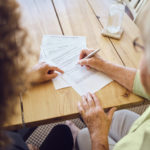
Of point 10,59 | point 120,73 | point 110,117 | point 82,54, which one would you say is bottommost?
point 110,117

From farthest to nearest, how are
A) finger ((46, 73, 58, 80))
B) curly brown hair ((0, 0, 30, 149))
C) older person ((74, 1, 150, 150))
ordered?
finger ((46, 73, 58, 80))
older person ((74, 1, 150, 150))
curly brown hair ((0, 0, 30, 149))

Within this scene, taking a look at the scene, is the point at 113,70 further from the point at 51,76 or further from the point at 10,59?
the point at 10,59

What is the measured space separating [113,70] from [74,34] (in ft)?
1.09

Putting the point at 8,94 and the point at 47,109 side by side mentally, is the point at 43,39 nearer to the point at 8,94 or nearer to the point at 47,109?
the point at 47,109

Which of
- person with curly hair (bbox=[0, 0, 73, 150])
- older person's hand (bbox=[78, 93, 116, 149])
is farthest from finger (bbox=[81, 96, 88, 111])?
person with curly hair (bbox=[0, 0, 73, 150])

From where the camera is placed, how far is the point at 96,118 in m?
0.78

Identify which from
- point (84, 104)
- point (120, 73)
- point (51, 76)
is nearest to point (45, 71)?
point (51, 76)

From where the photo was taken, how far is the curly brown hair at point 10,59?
1.27 ft

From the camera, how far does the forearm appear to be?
83 cm

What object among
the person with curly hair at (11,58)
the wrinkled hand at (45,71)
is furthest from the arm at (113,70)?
the person with curly hair at (11,58)

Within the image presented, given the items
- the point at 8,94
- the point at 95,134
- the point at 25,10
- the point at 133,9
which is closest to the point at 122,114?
the point at 95,134

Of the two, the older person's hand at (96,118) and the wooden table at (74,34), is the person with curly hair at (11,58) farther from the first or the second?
the older person's hand at (96,118)

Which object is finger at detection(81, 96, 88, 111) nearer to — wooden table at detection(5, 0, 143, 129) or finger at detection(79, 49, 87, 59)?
wooden table at detection(5, 0, 143, 129)

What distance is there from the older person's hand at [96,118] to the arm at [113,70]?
152 mm
